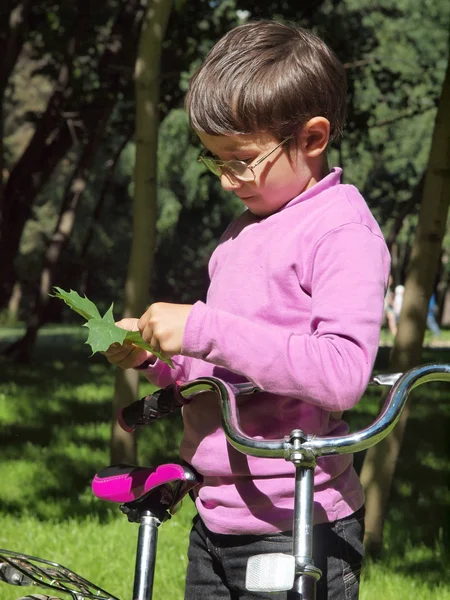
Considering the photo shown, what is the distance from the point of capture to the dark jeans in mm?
1893

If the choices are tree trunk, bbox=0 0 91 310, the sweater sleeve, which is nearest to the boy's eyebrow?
the sweater sleeve

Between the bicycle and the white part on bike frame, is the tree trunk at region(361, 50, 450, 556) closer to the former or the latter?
the bicycle

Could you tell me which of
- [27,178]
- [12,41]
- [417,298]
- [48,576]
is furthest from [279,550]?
[27,178]

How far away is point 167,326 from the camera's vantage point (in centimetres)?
165

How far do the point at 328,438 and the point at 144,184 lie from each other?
13.6 feet

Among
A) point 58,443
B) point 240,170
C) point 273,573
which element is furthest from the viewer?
point 58,443

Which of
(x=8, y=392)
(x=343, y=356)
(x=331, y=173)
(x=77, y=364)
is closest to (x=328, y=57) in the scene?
(x=331, y=173)

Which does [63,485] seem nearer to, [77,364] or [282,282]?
[282,282]

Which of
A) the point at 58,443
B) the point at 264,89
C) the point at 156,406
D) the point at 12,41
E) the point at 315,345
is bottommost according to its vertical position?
the point at 58,443

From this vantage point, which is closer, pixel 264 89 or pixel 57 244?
pixel 264 89

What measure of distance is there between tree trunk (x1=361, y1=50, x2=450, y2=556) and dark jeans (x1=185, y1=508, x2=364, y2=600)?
2533mm

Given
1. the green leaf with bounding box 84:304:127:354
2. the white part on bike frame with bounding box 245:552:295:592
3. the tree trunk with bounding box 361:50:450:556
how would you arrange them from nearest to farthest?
the white part on bike frame with bounding box 245:552:295:592 < the green leaf with bounding box 84:304:127:354 < the tree trunk with bounding box 361:50:450:556

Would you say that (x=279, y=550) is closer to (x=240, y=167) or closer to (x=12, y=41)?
(x=240, y=167)

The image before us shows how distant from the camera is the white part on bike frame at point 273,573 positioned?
142cm
